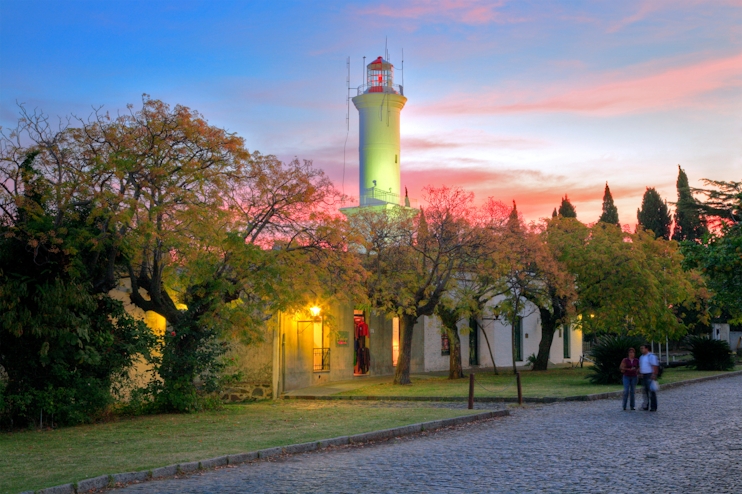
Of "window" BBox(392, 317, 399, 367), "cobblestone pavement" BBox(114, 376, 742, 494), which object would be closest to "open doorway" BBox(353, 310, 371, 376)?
"window" BBox(392, 317, 399, 367)

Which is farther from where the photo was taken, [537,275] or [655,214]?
[655,214]

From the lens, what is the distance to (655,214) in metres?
67.0

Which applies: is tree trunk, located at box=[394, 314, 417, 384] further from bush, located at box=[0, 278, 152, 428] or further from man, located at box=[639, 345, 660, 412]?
bush, located at box=[0, 278, 152, 428]

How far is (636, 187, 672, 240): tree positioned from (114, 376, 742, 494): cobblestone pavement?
172 feet

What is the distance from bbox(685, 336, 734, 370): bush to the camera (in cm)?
3388

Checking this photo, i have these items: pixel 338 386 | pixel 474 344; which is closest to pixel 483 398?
pixel 338 386

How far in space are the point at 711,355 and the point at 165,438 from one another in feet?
88.1

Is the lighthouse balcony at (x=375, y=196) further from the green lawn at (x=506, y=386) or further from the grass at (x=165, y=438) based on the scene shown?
the grass at (x=165, y=438)

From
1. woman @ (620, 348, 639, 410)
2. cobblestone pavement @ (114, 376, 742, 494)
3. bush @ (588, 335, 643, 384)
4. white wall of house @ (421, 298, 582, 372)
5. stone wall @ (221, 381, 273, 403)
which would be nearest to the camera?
cobblestone pavement @ (114, 376, 742, 494)

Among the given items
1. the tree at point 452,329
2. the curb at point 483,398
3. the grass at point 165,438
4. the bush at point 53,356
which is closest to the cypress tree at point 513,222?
the tree at point 452,329

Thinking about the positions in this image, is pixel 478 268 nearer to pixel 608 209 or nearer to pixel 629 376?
pixel 629 376

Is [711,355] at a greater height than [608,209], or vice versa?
[608,209]

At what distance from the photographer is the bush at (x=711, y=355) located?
111 ft

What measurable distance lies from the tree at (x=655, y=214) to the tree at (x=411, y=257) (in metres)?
43.8
